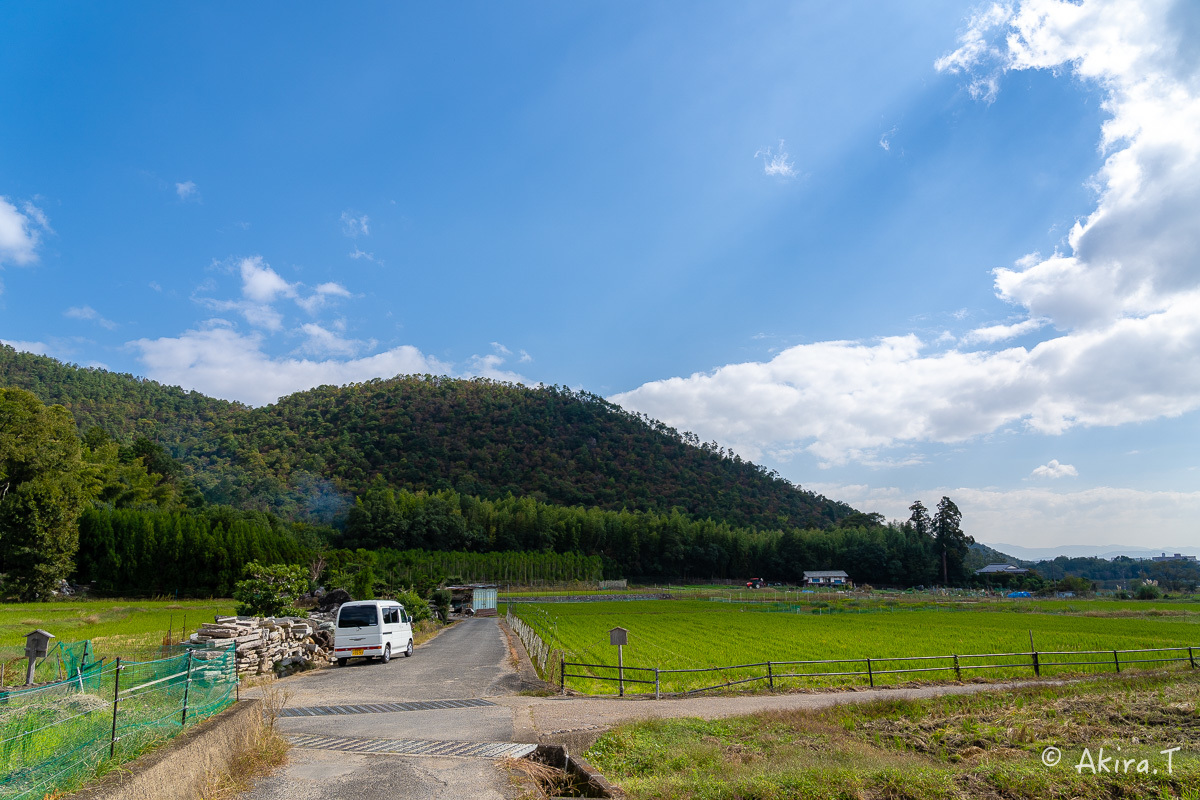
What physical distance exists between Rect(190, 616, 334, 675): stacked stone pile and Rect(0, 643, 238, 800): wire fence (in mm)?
5017

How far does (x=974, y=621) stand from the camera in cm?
4491

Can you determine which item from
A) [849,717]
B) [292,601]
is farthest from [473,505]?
[849,717]

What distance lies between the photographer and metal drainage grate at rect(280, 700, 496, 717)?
12758mm

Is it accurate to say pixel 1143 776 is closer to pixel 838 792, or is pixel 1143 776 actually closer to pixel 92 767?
pixel 838 792

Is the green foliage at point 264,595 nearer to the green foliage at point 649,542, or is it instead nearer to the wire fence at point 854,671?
the wire fence at point 854,671

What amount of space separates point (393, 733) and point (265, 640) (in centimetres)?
886

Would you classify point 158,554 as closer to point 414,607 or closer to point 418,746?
point 414,607

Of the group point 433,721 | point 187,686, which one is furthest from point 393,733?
point 187,686

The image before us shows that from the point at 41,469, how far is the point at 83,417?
56.4 meters

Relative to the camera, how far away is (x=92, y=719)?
6.33 m

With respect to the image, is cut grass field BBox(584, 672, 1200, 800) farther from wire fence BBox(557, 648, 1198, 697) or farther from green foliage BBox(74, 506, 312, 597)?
green foliage BBox(74, 506, 312, 597)

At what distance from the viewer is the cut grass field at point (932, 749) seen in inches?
292

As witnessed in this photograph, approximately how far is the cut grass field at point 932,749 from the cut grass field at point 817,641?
4.06m

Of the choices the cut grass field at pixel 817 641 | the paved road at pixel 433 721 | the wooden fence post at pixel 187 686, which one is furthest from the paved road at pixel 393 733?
the cut grass field at pixel 817 641
